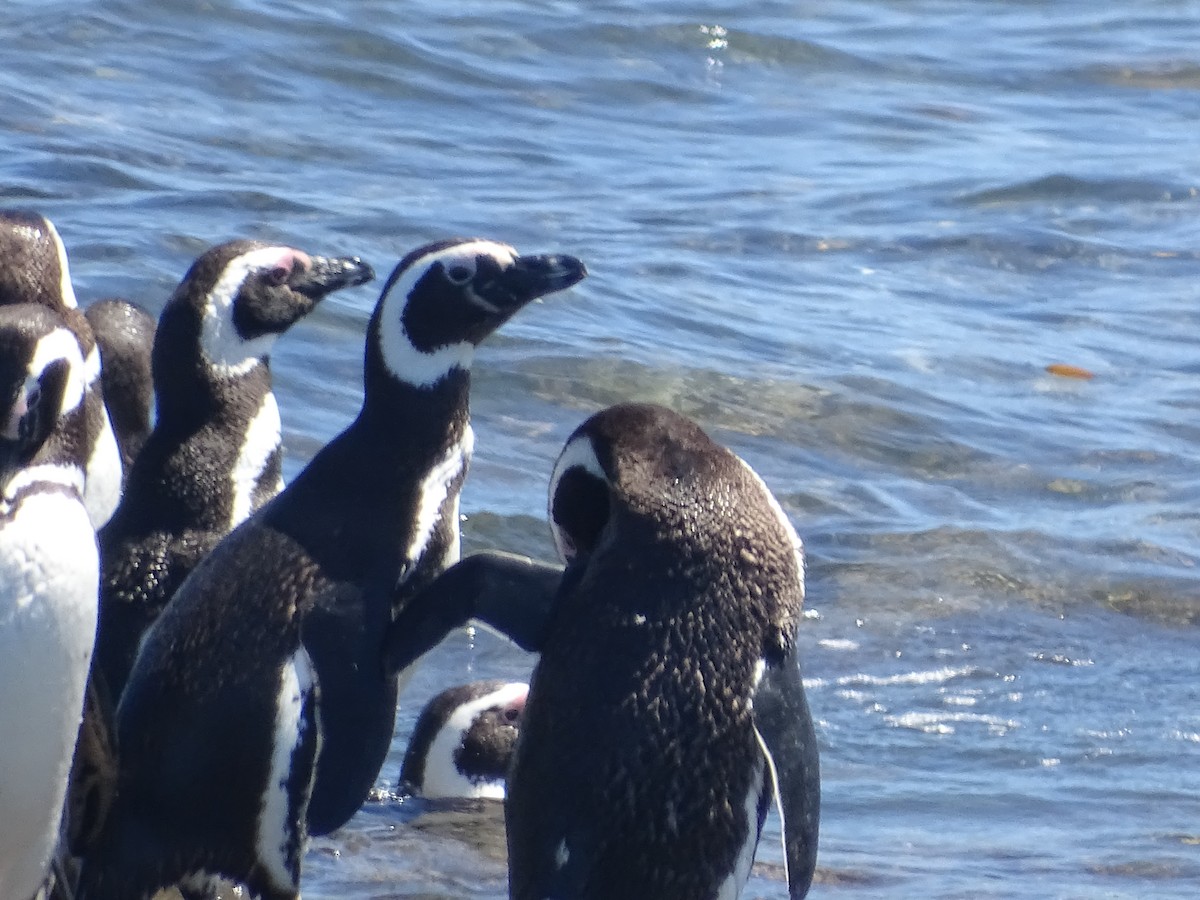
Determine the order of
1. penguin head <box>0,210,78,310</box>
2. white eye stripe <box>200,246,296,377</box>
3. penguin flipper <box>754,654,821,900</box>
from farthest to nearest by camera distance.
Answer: penguin head <box>0,210,78,310</box> → white eye stripe <box>200,246,296,377</box> → penguin flipper <box>754,654,821,900</box>

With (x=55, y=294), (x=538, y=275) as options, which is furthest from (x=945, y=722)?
(x=55, y=294)

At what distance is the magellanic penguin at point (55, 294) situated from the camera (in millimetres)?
5812

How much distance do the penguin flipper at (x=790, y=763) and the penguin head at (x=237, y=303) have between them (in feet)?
7.18

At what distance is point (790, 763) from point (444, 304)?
1.69 metres

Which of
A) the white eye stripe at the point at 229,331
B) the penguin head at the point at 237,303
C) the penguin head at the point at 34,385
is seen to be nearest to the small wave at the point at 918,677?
the penguin head at the point at 237,303

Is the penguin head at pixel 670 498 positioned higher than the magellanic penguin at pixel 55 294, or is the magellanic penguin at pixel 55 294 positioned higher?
the penguin head at pixel 670 498

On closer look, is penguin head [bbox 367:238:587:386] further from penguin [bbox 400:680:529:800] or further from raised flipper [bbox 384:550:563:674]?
penguin [bbox 400:680:529:800]

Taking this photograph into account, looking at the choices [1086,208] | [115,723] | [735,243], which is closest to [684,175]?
[735,243]

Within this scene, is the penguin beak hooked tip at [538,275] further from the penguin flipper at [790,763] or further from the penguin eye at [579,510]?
the penguin flipper at [790,763]

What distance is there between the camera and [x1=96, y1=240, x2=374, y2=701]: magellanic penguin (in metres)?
5.60

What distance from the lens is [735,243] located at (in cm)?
1267

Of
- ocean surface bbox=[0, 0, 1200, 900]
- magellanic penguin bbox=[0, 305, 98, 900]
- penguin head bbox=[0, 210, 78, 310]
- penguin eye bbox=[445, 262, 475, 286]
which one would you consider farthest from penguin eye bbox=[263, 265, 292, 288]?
magellanic penguin bbox=[0, 305, 98, 900]

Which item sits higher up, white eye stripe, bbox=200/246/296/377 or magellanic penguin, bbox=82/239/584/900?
white eye stripe, bbox=200/246/296/377

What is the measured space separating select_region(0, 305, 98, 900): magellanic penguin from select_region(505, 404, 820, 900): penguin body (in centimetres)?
89
